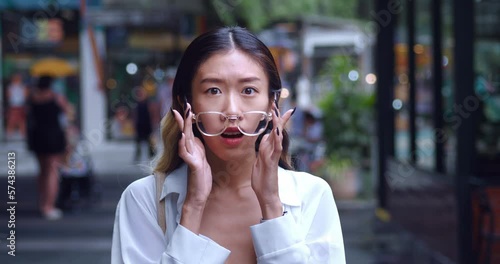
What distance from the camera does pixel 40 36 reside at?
25.3 metres

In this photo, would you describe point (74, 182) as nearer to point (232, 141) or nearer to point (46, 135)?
point (46, 135)

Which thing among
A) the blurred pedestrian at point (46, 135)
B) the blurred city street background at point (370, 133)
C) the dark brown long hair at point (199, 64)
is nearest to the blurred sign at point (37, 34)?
the blurred city street background at point (370, 133)

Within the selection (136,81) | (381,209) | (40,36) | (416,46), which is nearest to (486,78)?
(416,46)

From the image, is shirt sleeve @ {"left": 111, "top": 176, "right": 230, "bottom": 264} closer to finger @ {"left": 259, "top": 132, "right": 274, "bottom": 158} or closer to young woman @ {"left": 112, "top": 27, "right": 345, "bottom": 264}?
young woman @ {"left": 112, "top": 27, "right": 345, "bottom": 264}

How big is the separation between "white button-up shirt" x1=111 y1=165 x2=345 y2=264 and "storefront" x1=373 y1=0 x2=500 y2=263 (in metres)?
5.28

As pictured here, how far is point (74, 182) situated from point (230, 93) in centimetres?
1010

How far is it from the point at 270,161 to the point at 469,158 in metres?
5.46

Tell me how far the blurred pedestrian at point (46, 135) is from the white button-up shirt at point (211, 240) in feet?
29.4

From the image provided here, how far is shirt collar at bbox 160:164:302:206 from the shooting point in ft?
7.18

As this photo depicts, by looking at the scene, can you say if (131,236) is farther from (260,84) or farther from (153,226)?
(260,84)

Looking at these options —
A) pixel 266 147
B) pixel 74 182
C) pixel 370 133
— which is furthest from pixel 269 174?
pixel 370 133

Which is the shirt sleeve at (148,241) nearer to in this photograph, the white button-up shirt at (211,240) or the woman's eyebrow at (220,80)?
the white button-up shirt at (211,240)

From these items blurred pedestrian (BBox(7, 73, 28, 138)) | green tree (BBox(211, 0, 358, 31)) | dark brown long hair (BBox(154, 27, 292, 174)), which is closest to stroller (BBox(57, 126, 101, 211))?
green tree (BBox(211, 0, 358, 31))

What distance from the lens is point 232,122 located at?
2.12 m
